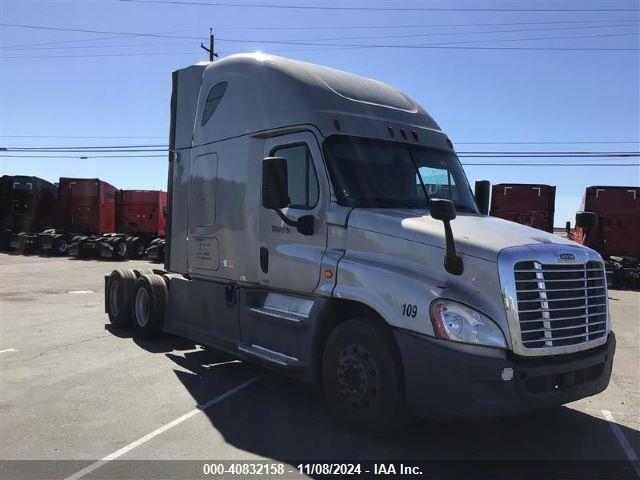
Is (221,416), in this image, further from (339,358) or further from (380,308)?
(380,308)

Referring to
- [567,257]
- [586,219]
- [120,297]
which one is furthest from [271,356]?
[120,297]

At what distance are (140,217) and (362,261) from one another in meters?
25.5

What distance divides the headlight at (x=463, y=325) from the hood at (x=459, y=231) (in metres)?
0.44

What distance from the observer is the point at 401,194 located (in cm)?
Answer: 540

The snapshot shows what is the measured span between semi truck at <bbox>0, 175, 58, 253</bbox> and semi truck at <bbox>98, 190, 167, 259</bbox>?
4.51 meters

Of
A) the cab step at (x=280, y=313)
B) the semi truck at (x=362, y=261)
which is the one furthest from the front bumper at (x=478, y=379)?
the cab step at (x=280, y=313)

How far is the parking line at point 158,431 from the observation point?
159 inches

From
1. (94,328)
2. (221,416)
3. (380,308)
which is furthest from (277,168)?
(94,328)

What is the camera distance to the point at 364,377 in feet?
15.2

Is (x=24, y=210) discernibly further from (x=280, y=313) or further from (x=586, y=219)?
(x=586, y=219)

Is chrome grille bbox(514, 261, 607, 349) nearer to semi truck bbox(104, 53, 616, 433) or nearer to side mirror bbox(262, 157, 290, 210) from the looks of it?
semi truck bbox(104, 53, 616, 433)

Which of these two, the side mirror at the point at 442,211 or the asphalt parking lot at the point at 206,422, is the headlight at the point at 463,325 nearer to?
the side mirror at the point at 442,211

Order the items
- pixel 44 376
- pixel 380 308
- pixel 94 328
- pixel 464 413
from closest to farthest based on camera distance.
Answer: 1. pixel 464 413
2. pixel 380 308
3. pixel 44 376
4. pixel 94 328

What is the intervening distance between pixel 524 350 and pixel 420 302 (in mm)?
831
